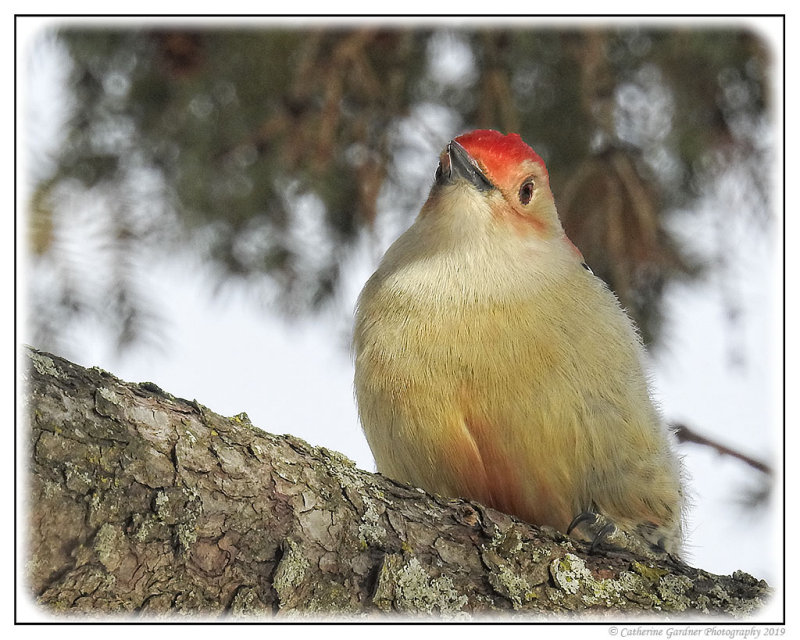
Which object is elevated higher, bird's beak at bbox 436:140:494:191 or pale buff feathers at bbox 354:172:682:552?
bird's beak at bbox 436:140:494:191

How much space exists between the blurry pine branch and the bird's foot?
138 cm

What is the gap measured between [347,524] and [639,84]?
2938mm

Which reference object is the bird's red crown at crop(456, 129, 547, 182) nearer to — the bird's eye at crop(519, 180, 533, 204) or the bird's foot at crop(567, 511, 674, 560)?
the bird's eye at crop(519, 180, 533, 204)

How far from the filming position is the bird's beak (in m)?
3.90

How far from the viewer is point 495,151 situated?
154 inches

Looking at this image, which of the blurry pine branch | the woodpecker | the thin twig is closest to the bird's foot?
the woodpecker

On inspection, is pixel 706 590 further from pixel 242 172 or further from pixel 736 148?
pixel 242 172

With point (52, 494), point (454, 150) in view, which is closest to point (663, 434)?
point (454, 150)

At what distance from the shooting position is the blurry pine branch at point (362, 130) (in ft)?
14.4

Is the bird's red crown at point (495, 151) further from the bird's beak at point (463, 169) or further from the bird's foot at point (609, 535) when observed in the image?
the bird's foot at point (609, 535)

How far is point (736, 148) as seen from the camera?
15.1ft

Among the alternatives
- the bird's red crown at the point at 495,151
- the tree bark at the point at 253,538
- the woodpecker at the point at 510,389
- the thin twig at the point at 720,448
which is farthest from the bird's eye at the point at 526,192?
the tree bark at the point at 253,538

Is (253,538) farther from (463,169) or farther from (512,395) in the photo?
(463,169)

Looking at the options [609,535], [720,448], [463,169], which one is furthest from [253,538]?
[463,169]
